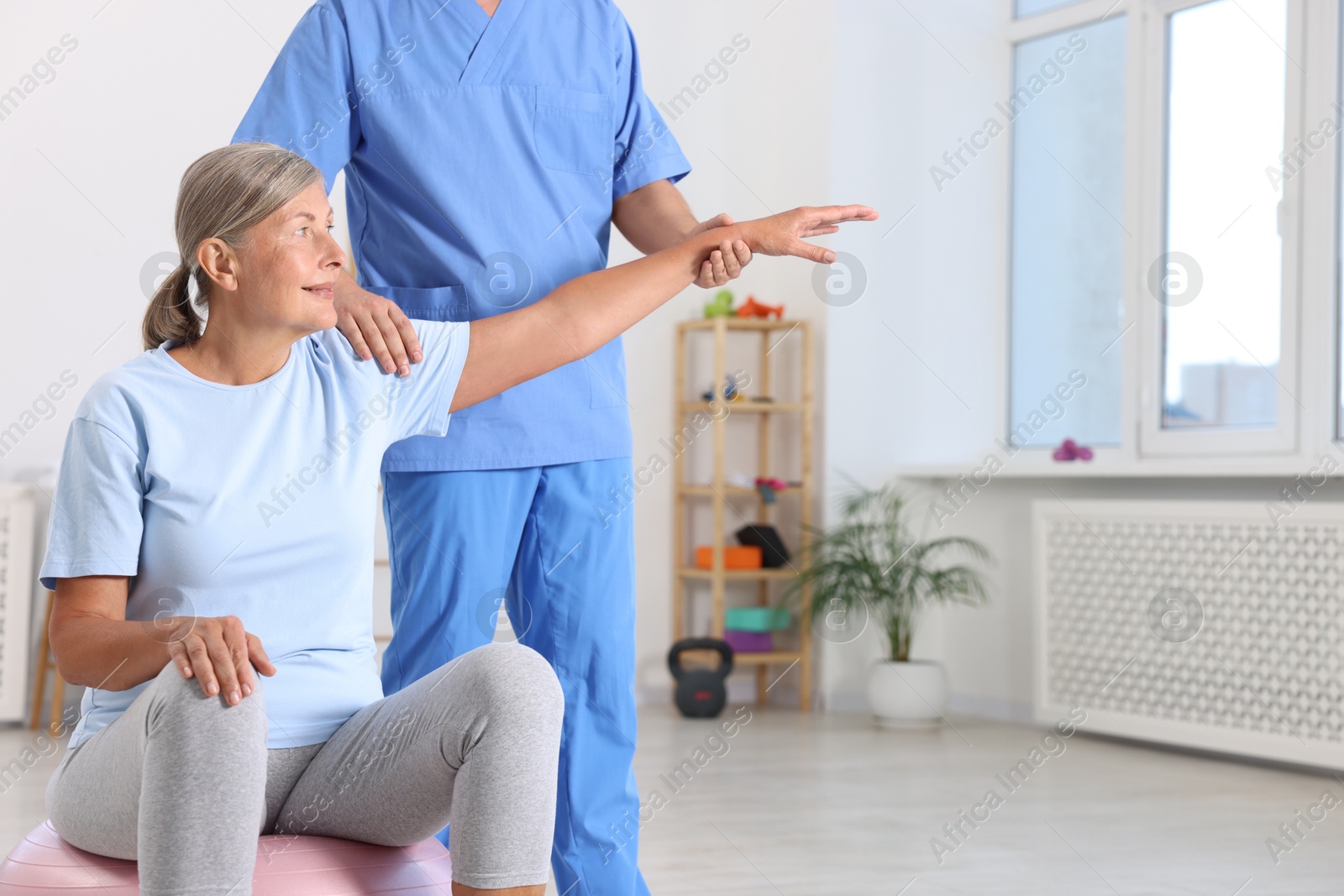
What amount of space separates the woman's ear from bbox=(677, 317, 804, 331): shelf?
10.9 ft

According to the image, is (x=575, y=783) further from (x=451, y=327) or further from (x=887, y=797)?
(x=887, y=797)

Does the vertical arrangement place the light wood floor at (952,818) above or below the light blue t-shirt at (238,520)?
below

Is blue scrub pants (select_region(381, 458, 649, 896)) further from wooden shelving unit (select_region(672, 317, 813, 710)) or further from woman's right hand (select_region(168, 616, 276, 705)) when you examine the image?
wooden shelving unit (select_region(672, 317, 813, 710))

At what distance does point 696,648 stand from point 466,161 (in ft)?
9.93

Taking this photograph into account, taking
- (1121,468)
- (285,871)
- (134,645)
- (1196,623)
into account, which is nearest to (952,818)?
(1196,623)

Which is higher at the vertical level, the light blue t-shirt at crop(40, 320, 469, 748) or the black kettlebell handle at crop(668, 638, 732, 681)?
the light blue t-shirt at crop(40, 320, 469, 748)

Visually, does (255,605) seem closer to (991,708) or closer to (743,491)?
(743,491)

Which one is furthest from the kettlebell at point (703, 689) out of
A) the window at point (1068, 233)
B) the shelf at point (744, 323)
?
the window at point (1068, 233)

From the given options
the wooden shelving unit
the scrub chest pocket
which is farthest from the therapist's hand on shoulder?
the wooden shelving unit

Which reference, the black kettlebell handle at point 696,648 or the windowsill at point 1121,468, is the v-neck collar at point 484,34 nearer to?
the windowsill at point 1121,468

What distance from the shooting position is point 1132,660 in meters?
3.78

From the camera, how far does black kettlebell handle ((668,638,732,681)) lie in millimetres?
4281

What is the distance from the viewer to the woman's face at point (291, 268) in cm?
121

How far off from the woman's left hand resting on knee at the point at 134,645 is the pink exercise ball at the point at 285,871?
144 millimetres
